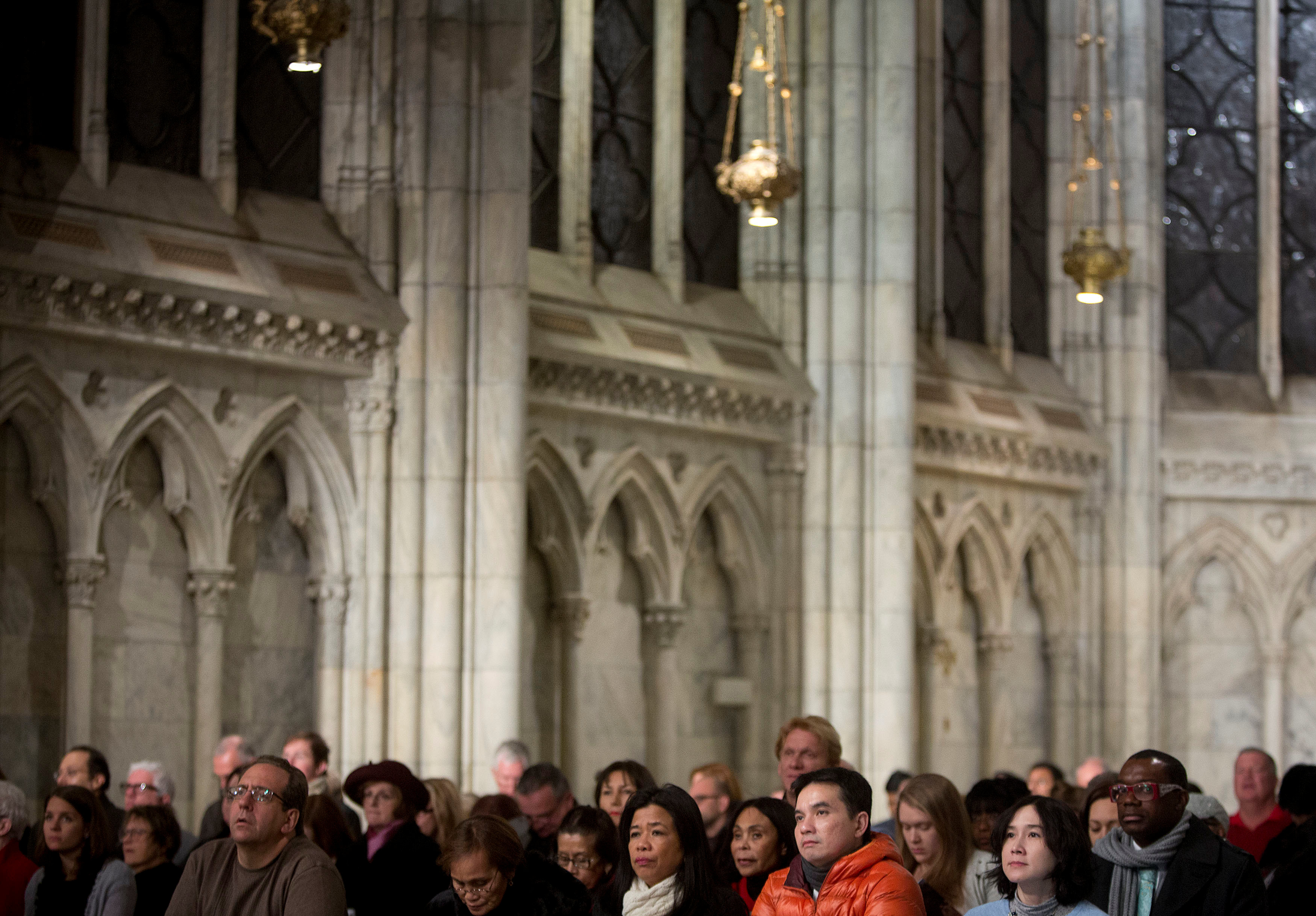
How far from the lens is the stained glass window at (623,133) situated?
625 inches

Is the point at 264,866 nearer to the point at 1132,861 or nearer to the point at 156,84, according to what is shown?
the point at 1132,861

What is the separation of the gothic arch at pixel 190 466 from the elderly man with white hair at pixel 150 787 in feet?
8.78

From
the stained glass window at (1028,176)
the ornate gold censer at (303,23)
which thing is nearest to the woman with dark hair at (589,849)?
the ornate gold censer at (303,23)

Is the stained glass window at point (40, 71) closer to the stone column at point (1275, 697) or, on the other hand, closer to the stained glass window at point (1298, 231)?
the stone column at point (1275, 697)

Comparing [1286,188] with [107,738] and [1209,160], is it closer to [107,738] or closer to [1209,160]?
[1209,160]

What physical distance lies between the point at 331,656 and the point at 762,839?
21.6ft

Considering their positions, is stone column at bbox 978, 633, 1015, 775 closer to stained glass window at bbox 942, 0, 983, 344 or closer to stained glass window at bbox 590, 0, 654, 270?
stained glass window at bbox 942, 0, 983, 344

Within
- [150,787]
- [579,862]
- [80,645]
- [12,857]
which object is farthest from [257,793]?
[80,645]

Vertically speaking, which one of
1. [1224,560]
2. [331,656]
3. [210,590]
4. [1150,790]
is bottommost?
[1150,790]

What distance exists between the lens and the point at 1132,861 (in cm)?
638

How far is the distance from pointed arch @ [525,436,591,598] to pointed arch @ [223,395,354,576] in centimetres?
176

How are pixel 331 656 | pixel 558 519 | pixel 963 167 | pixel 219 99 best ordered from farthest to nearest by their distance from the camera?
1. pixel 963 167
2. pixel 558 519
3. pixel 219 99
4. pixel 331 656

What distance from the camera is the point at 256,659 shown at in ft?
42.1

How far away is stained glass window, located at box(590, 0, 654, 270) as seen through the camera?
52.1ft
